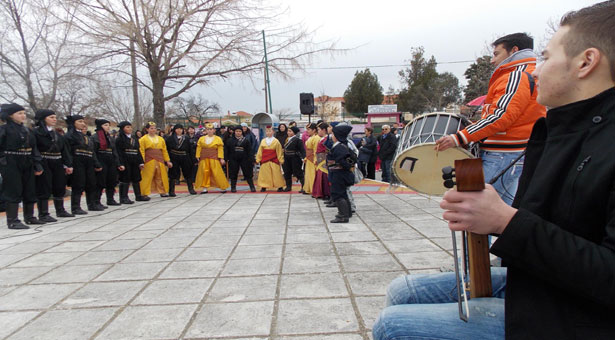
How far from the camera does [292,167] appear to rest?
427 inches

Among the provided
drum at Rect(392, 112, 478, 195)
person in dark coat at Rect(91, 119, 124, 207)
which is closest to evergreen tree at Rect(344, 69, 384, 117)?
person in dark coat at Rect(91, 119, 124, 207)

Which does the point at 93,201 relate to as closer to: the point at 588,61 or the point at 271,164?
the point at 271,164

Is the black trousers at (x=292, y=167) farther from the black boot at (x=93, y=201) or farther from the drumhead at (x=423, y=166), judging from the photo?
the drumhead at (x=423, y=166)

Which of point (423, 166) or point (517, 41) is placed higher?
point (517, 41)

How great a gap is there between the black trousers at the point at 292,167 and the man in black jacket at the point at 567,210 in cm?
966

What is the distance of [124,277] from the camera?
3.72 metres

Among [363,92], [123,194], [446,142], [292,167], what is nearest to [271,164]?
[292,167]

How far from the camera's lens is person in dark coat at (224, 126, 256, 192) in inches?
424

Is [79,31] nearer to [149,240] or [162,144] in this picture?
[162,144]

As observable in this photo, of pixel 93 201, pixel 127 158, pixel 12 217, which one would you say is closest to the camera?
pixel 12 217

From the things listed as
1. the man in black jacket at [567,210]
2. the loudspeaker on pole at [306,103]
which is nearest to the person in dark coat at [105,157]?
the loudspeaker on pole at [306,103]

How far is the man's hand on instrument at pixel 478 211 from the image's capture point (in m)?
0.99

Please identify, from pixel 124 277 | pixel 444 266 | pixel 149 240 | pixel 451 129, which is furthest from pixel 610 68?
pixel 149 240

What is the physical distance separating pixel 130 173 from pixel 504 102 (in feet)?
28.3
